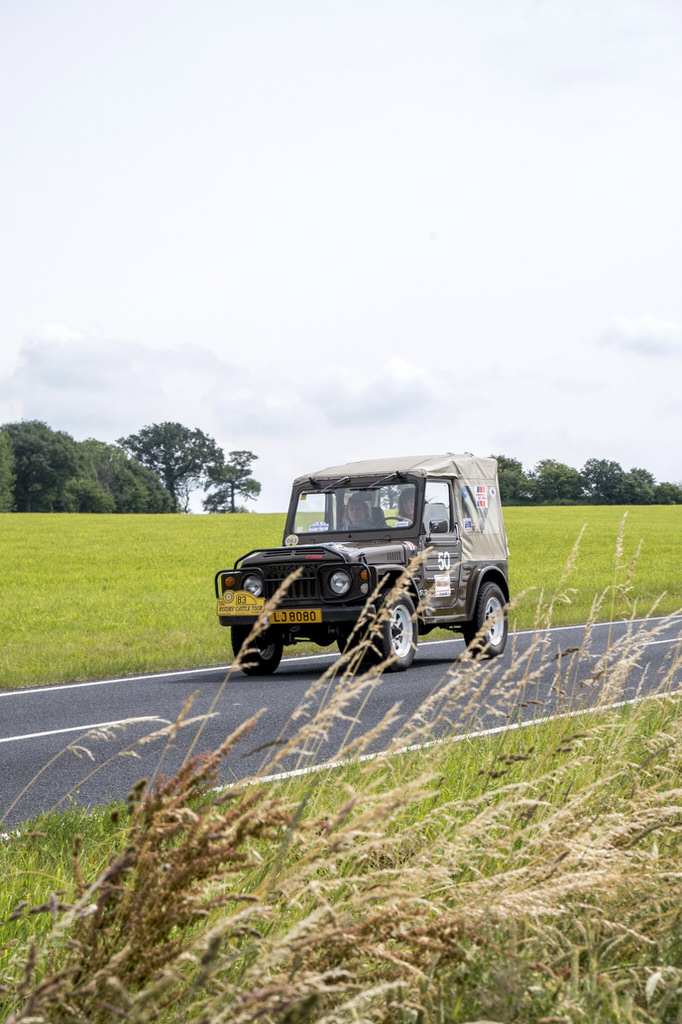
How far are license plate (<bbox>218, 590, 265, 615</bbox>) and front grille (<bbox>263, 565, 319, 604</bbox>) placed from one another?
8.7 inches

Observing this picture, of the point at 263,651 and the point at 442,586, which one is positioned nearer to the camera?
the point at 263,651

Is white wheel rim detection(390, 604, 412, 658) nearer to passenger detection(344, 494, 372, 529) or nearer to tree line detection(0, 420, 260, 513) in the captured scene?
passenger detection(344, 494, 372, 529)

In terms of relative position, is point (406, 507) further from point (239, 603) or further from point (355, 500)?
point (239, 603)

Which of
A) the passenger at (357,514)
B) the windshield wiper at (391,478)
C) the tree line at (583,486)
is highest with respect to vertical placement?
the tree line at (583,486)

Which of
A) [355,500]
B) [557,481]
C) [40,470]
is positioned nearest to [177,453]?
[40,470]

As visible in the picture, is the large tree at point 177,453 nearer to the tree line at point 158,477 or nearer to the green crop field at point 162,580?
the tree line at point 158,477

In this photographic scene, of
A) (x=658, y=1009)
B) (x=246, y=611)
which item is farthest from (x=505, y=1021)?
(x=246, y=611)

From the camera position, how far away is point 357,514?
13.4m

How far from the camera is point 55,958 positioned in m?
2.80

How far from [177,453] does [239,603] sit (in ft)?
397

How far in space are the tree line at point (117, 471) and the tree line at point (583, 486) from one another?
32.2 meters

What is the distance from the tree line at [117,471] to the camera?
375ft

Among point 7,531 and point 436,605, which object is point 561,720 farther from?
point 7,531

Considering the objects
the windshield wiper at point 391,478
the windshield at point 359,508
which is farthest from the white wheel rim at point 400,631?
the windshield wiper at point 391,478
